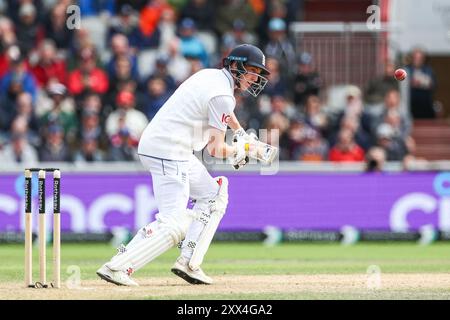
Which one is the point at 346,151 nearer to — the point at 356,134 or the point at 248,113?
the point at 356,134

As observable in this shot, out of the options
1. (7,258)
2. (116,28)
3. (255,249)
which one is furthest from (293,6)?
(7,258)

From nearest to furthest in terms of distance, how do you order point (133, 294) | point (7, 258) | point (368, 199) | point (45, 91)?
point (133, 294) < point (7, 258) < point (368, 199) < point (45, 91)

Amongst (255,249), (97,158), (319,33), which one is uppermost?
(319,33)

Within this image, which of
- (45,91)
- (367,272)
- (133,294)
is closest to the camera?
(133,294)

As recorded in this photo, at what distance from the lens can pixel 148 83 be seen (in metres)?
20.5

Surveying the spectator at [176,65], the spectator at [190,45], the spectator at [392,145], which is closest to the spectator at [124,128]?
the spectator at [176,65]

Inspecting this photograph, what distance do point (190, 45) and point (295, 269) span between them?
351 inches

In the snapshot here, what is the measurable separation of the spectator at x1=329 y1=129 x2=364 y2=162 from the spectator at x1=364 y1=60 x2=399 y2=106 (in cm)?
148

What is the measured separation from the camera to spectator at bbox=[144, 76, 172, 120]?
20.2 meters

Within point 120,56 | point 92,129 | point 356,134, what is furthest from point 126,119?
point 356,134

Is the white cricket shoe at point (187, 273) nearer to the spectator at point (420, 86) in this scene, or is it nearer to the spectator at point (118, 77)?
the spectator at point (118, 77)

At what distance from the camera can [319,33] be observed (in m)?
22.4

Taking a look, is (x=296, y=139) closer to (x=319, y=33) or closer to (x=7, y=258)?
(x=319, y=33)

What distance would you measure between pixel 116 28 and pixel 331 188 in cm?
555
